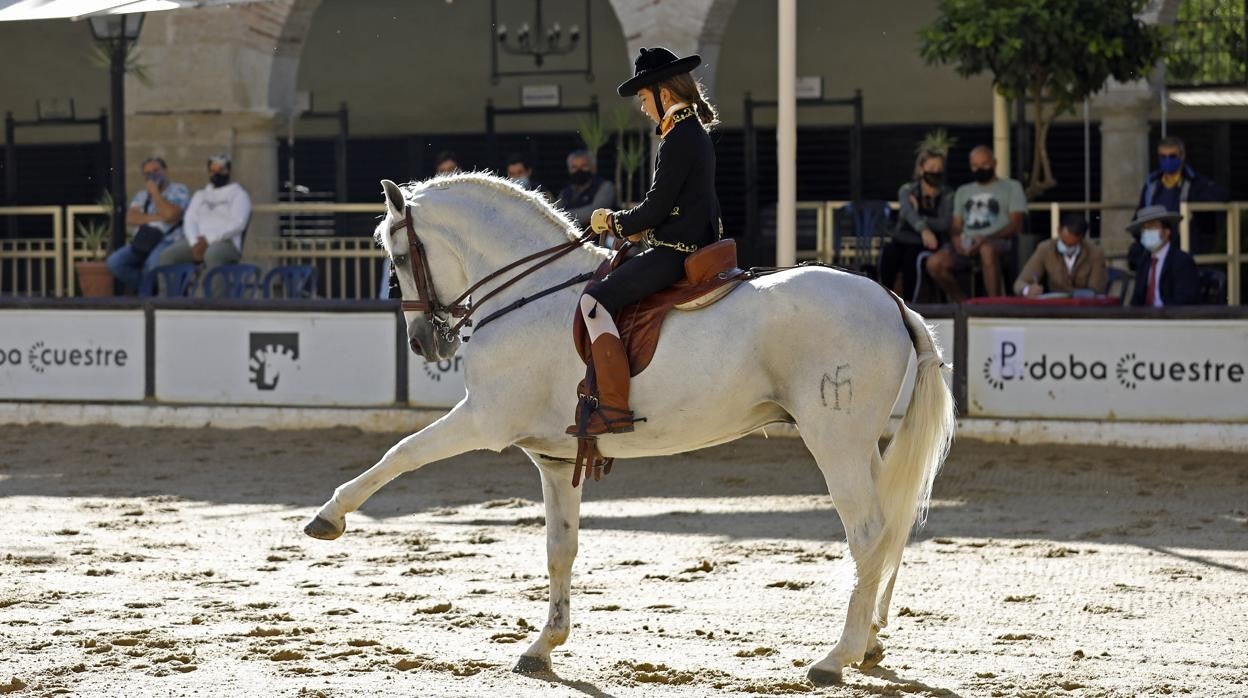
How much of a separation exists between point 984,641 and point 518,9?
16.3 meters

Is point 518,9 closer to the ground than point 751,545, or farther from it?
farther from it

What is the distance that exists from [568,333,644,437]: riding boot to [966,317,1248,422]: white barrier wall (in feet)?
24.3

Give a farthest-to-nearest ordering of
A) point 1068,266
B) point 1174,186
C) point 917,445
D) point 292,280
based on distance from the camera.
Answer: point 292,280, point 1174,186, point 1068,266, point 917,445

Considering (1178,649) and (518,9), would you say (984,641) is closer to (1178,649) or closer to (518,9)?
(1178,649)

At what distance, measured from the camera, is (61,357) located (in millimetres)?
15516

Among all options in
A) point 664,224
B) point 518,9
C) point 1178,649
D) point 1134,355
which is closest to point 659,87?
point 664,224

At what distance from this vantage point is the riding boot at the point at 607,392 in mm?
6754

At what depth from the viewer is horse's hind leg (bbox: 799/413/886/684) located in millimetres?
6715

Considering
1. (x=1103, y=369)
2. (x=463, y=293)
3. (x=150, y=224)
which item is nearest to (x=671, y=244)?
(x=463, y=293)

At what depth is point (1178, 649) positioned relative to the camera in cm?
705

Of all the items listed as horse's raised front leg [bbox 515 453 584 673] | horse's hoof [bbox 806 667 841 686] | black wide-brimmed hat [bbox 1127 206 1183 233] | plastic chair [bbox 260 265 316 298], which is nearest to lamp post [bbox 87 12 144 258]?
plastic chair [bbox 260 265 316 298]

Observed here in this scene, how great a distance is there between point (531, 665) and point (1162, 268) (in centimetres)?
→ 843

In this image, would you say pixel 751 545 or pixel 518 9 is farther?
pixel 518 9

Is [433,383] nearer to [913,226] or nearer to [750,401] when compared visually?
[913,226]
